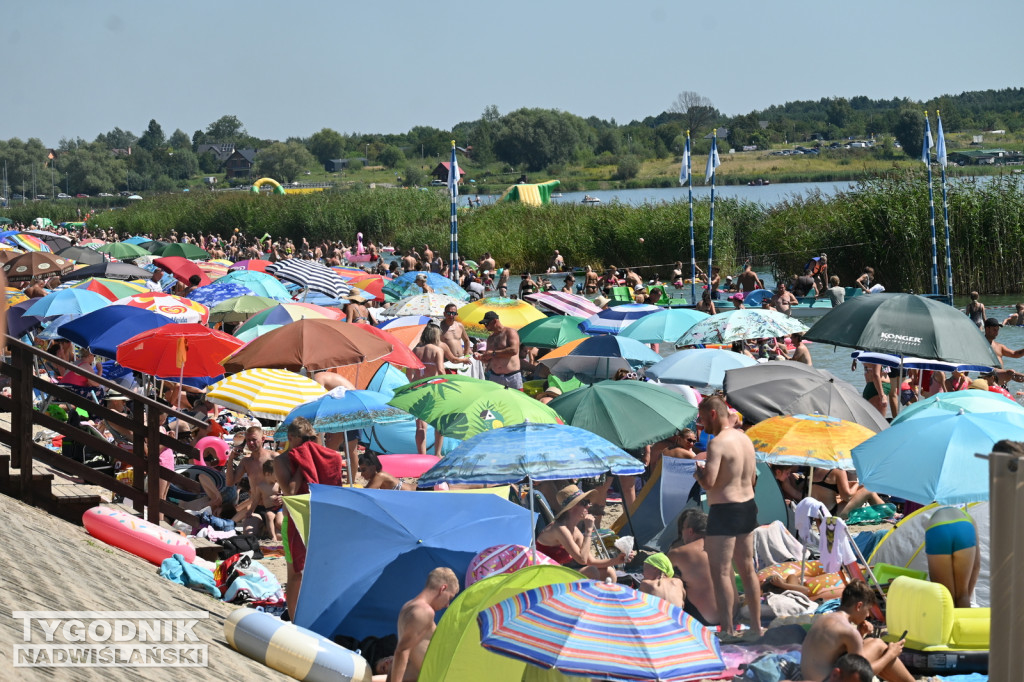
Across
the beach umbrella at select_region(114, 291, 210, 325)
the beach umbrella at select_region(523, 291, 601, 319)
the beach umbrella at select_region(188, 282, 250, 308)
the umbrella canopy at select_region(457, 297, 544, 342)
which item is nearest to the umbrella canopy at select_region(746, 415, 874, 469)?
the umbrella canopy at select_region(457, 297, 544, 342)

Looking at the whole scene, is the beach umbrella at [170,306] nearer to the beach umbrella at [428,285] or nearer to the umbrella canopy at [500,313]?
the umbrella canopy at [500,313]

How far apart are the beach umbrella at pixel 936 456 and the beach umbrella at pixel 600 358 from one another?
425 centimetres

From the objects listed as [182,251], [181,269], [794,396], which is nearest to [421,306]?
[794,396]

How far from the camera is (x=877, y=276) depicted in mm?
27922

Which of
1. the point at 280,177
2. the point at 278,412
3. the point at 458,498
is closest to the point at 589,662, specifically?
the point at 458,498

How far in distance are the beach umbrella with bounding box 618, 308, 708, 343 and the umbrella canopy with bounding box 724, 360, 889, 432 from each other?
3.61 metres

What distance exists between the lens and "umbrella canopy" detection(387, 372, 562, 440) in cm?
834

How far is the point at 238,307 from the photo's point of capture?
50.2ft

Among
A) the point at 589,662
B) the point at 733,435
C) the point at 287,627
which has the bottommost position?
the point at 287,627

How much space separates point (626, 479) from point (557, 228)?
95.2ft

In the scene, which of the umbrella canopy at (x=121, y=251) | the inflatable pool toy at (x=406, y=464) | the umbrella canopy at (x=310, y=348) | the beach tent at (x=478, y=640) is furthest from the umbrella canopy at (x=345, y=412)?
the umbrella canopy at (x=121, y=251)

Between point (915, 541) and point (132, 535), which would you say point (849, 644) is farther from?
point (132, 535)

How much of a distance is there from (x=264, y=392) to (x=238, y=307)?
252 inches

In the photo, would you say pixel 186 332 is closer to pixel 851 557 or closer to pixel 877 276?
pixel 851 557
